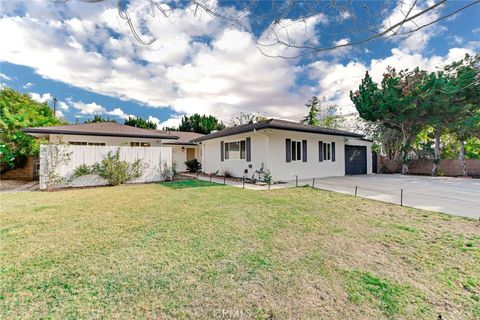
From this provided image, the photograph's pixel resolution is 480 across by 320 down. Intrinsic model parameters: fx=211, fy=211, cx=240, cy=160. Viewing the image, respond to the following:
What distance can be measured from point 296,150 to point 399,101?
8605mm

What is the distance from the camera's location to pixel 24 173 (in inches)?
488

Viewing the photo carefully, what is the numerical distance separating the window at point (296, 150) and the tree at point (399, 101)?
25.6ft

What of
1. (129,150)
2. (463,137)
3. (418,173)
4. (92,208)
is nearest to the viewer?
(92,208)

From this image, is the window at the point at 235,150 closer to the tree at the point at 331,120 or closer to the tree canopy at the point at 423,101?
Result: the tree canopy at the point at 423,101

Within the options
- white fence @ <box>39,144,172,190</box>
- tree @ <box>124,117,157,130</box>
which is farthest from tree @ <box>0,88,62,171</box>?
tree @ <box>124,117,157,130</box>

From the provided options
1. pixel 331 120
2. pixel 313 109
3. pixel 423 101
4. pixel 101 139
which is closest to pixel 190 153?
pixel 101 139

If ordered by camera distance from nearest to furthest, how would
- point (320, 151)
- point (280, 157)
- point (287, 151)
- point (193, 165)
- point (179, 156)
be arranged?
point (280, 157), point (287, 151), point (320, 151), point (193, 165), point (179, 156)

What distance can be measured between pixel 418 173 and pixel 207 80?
1738cm

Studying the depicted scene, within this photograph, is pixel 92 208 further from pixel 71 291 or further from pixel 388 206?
pixel 388 206

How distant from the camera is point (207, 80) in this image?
13.1 meters

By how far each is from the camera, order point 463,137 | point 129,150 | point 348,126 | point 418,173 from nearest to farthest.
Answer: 1. point 129,150
2. point 463,137
3. point 418,173
4. point 348,126

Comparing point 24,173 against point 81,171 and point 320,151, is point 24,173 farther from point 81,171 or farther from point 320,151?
point 320,151

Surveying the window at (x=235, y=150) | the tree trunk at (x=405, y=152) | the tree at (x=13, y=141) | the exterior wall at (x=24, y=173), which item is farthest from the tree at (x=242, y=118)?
the exterior wall at (x=24, y=173)

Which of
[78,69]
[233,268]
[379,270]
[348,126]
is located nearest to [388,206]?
[379,270]
